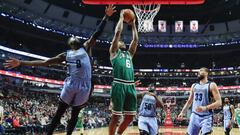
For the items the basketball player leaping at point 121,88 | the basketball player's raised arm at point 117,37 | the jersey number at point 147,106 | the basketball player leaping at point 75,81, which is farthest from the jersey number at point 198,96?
the basketball player leaping at point 75,81

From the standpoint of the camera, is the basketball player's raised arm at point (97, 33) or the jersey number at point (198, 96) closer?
the basketball player's raised arm at point (97, 33)

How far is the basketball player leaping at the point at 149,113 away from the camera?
7.58m

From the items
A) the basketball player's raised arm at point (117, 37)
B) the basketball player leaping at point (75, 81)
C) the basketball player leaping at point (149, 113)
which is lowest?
the basketball player leaping at point (149, 113)

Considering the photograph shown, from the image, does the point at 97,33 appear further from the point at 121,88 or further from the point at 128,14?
the point at 121,88

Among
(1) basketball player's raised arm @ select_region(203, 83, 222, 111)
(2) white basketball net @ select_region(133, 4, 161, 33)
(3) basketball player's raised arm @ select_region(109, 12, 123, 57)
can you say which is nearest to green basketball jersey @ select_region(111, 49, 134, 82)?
(3) basketball player's raised arm @ select_region(109, 12, 123, 57)

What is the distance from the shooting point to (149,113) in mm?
7695

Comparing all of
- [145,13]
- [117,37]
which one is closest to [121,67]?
[117,37]

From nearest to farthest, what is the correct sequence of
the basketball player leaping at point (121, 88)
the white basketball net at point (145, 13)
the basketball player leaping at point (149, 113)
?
the basketball player leaping at point (121, 88), the basketball player leaping at point (149, 113), the white basketball net at point (145, 13)

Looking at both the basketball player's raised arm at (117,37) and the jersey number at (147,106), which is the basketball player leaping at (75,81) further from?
the jersey number at (147,106)

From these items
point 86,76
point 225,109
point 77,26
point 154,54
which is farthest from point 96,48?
point 86,76

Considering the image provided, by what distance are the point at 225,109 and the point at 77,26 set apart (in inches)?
1064

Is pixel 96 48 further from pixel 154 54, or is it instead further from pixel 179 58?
pixel 179 58

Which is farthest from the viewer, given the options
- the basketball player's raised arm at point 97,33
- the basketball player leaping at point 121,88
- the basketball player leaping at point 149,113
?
the basketball player leaping at point 149,113

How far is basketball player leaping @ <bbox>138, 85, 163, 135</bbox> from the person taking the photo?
7.58 meters
